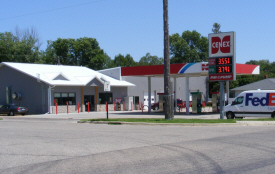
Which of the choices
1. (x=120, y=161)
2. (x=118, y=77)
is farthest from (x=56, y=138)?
(x=118, y=77)

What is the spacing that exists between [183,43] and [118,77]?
38088 millimetres

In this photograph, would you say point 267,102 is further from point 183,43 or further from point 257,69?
point 183,43

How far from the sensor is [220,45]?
23125 millimetres

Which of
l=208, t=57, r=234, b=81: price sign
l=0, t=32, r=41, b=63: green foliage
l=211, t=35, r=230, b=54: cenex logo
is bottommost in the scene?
l=208, t=57, r=234, b=81: price sign

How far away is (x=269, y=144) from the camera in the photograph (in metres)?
11.3

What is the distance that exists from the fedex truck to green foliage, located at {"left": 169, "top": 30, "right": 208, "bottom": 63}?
57.4 meters

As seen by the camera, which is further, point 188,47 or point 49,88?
point 188,47

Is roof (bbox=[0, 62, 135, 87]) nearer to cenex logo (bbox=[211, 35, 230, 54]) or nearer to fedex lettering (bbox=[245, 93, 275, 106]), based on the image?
cenex logo (bbox=[211, 35, 230, 54])

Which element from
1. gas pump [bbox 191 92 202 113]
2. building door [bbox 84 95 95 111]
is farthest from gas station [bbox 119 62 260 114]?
building door [bbox 84 95 95 111]

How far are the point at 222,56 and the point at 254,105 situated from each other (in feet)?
14.0

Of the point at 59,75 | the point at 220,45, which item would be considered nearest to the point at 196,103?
the point at 220,45

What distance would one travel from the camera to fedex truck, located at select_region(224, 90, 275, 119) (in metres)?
→ 23.2

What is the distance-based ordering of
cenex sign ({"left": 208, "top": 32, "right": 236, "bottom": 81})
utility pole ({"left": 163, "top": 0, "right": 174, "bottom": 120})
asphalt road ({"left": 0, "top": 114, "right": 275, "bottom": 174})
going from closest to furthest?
1. asphalt road ({"left": 0, "top": 114, "right": 275, "bottom": 174})
2. utility pole ({"left": 163, "top": 0, "right": 174, "bottom": 120})
3. cenex sign ({"left": 208, "top": 32, "right": 236, "bottom": 81})

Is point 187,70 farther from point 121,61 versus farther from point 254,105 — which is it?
point 121,61
